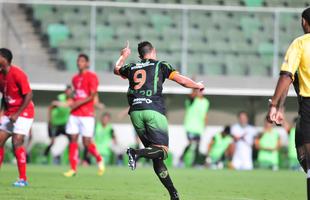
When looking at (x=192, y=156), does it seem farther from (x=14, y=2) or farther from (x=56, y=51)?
(x=14, y=2)

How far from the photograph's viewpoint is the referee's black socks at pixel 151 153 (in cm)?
1072

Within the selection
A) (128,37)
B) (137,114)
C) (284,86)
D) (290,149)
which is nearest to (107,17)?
(128,37)

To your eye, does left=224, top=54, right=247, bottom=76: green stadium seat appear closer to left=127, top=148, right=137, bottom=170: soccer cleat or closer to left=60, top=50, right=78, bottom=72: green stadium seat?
left=60, top=50, right=78, bottom=72: green stadium seat

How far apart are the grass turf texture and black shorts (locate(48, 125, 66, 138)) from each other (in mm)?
4781

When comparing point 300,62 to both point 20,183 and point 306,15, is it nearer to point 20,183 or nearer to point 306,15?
point 306,15

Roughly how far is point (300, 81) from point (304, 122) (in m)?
0.44

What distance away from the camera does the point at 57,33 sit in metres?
24.6

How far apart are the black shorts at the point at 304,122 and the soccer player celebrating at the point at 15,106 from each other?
548 cm

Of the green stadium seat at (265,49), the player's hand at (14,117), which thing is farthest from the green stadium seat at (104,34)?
the player's hand at (14,117)

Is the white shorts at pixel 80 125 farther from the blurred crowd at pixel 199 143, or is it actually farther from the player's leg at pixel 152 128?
the player's leg at pixel 152 128

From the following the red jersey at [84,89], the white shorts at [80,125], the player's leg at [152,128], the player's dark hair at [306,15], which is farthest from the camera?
the white shorts at [80,125]

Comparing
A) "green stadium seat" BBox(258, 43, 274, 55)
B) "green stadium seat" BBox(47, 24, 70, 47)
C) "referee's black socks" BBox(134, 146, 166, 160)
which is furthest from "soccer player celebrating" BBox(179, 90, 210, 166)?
"referee's black socks" BBox(134, 146, 166, 160)

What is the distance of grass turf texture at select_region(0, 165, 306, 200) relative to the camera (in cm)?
1225

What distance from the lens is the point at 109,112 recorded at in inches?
979
